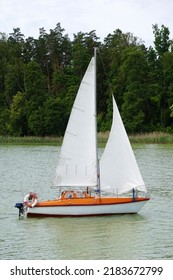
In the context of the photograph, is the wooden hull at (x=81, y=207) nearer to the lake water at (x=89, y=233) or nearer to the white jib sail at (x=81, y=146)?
the lake water at (x=89, y=233)

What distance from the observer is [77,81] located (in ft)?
345

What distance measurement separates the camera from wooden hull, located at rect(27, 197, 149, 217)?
85.0 ft

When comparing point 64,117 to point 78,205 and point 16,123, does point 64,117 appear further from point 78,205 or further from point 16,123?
point 78,205

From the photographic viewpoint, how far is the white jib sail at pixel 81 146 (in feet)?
88.2

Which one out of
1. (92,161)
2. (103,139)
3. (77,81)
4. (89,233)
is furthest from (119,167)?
(77,81)

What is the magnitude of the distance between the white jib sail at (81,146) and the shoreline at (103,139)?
140 ft

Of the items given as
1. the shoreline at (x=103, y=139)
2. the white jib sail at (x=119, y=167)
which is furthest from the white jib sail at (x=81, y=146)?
the shoreline at (x=103, y=139)

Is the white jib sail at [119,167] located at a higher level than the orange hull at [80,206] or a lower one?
higher

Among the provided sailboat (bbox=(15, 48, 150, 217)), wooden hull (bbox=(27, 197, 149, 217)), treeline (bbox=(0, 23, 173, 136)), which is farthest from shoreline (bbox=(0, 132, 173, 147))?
wooden hull (bbox=(27, 197, 149, 217))

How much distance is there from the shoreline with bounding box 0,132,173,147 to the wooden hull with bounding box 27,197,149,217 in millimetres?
43491

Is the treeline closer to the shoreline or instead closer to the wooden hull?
the shoreline

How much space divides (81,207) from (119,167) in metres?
2.38
